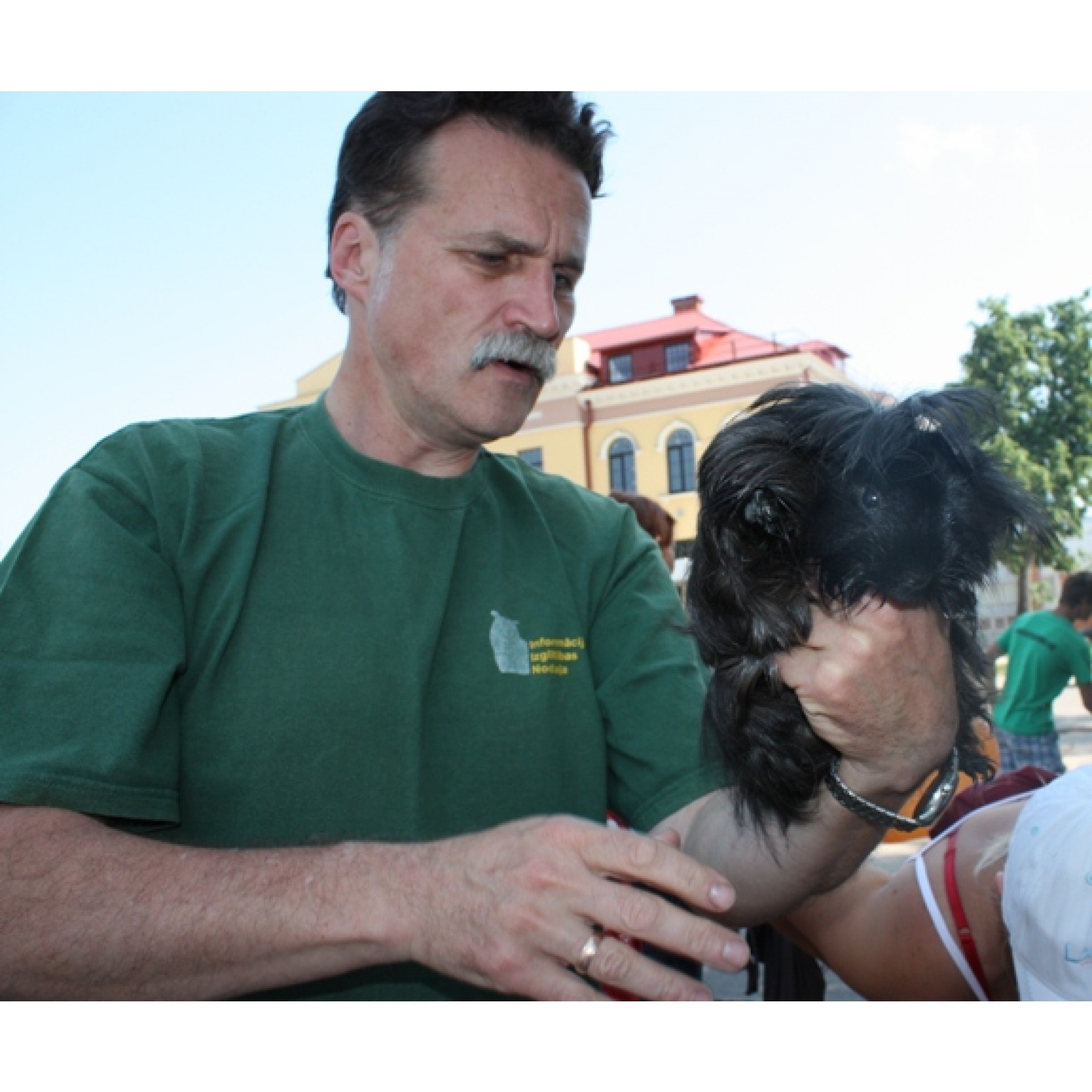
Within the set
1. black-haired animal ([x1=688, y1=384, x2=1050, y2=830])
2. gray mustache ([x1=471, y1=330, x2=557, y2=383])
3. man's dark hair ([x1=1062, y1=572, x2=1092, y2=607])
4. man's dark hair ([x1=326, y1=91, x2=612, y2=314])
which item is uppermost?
man's dark hair ([x1=326, y1=91, x2=612, y2=314])

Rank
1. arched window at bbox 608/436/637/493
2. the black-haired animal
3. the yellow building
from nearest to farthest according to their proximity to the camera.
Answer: the black-haired animal, the yellow building, arched window at bbox 608/436/637/493

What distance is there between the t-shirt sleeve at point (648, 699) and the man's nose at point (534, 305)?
48 centimetres

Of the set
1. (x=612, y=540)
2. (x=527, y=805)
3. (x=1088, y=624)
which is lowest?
(x=1088, y=624)

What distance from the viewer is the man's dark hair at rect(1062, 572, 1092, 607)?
6004 mm

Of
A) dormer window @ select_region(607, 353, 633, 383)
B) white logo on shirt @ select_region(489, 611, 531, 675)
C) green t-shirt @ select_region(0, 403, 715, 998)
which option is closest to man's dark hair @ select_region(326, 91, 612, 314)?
green t-shirt @ select_region(0, 403, 715, 998)

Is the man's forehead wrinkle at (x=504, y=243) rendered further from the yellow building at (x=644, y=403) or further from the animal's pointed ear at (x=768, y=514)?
the yellow building at (x=644, y=403)

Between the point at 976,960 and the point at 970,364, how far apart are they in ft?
64.5

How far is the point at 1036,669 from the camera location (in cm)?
586

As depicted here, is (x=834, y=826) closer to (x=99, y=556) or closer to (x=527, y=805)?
(x=527, y=805)

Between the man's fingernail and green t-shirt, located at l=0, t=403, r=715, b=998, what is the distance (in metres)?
0.52

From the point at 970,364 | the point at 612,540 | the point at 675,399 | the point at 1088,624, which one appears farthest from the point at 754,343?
the point at 612,540

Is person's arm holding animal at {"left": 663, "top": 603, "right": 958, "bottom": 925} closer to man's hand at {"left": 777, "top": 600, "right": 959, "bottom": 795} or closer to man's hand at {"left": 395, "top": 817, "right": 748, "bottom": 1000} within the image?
man's hand at {"left": 777, "top": 600, "right": 959, "bottom": 795}

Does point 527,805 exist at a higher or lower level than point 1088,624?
higher

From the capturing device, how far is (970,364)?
19453 mm
